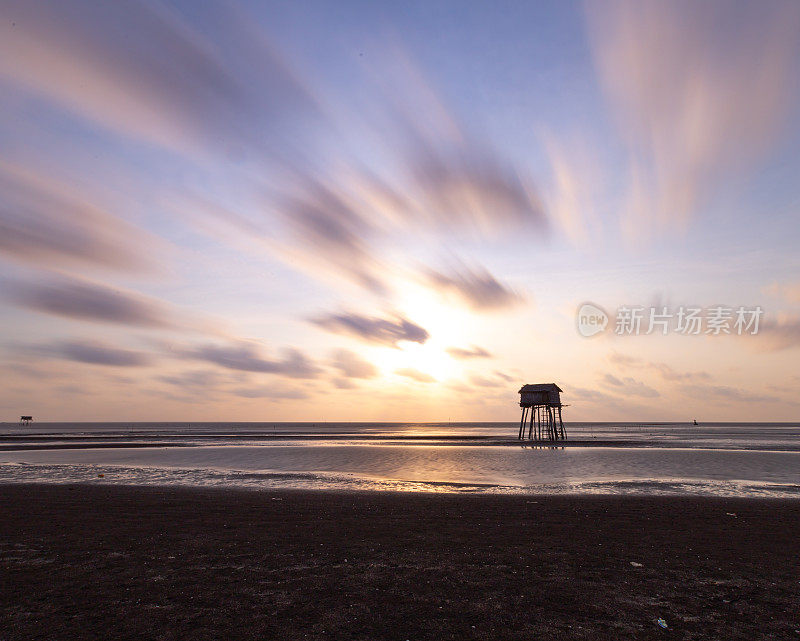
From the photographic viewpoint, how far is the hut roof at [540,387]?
244 ft

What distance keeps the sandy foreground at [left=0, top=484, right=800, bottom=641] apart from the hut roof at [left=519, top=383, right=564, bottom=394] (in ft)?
191

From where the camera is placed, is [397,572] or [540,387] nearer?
[397,572]

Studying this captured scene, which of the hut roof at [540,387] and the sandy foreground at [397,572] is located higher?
the hut roof at [540,387]

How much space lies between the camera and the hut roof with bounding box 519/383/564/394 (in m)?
74.4

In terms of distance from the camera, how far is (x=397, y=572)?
9875 mm

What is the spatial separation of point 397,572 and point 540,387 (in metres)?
68.9

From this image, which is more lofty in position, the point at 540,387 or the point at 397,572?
the point at 540,387

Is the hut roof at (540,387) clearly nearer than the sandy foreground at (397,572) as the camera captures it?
No

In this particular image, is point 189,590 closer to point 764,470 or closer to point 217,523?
point 217,523

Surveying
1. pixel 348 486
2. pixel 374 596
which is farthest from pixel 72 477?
pixel 374 596

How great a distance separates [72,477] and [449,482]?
69.2ft

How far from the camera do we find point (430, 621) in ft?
24.6

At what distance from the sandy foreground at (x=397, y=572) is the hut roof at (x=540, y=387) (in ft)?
191

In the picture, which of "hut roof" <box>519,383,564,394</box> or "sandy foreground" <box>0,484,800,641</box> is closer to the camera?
"sandy foreground" <box>0,484,800,641</box>
